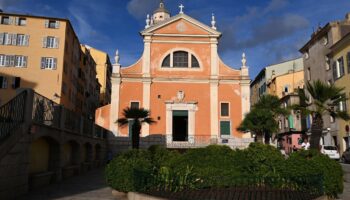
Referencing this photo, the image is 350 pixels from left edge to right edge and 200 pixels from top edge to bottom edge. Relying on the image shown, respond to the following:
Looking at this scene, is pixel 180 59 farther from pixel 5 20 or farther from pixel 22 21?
pixel 5 20

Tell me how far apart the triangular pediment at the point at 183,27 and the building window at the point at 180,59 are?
2.18 metres

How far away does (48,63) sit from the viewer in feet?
127

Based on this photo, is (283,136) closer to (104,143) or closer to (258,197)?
(104,143)

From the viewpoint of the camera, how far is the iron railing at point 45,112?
11773mm

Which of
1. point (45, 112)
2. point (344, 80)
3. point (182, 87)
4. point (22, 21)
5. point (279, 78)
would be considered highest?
point (22, 21)

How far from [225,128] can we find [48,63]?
20.8 metres

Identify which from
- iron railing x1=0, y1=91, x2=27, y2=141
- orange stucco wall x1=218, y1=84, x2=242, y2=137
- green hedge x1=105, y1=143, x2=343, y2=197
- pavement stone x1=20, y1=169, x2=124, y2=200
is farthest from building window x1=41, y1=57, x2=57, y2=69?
green hedge x1=105, y1=143, x2=343, y2=197

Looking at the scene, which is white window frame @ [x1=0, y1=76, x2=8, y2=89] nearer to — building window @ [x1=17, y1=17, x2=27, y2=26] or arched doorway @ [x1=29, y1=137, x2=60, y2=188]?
building window @ [x1=17, y1=17, x2=27, y2=26]

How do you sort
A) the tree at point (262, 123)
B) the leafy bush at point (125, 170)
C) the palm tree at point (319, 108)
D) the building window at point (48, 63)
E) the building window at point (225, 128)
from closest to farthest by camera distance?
the leafy bush at point (125, 170)
the palm tree at point (319, 108)
the tree at point (262, 123)
the building window at point (225, 128)
the building window at point (48, 63)

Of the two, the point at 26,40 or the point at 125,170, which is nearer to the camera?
the point at 125,170

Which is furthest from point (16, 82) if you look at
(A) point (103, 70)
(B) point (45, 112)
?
(A) point (103, 70)

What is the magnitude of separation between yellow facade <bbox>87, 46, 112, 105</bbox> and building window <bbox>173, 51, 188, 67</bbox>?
3374cm

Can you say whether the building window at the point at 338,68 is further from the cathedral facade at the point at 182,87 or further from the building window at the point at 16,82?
the building window at the point at 16,82

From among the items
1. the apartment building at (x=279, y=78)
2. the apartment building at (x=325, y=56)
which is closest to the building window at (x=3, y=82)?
the apartment building at (x=325, y=56)
